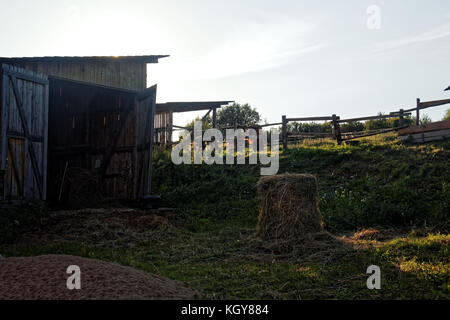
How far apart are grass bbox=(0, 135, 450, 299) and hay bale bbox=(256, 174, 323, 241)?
2.28ft

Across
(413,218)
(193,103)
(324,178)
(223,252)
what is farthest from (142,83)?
(413,218)

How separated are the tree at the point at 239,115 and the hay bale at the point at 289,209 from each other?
28.8 m

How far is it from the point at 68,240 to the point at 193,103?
12130 millimetres

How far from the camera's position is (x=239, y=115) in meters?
38.4

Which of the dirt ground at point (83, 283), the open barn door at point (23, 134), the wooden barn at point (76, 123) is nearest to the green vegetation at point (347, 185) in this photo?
the wooden barn at point (76, 123)

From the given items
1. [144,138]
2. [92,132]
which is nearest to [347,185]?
[144,138]

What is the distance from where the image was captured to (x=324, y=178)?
13555mm

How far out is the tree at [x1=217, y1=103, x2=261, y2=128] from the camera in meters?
37.5

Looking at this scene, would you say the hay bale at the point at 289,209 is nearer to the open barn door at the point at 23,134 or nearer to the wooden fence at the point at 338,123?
the open barn door at the point at 23,134

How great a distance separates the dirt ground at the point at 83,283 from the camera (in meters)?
4.06

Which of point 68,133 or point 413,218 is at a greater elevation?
point 68,133

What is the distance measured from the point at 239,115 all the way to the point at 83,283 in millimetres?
34645

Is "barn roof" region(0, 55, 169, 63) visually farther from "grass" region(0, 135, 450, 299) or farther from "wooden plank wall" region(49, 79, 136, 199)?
"grass" region(0, 135, 450, 299)
